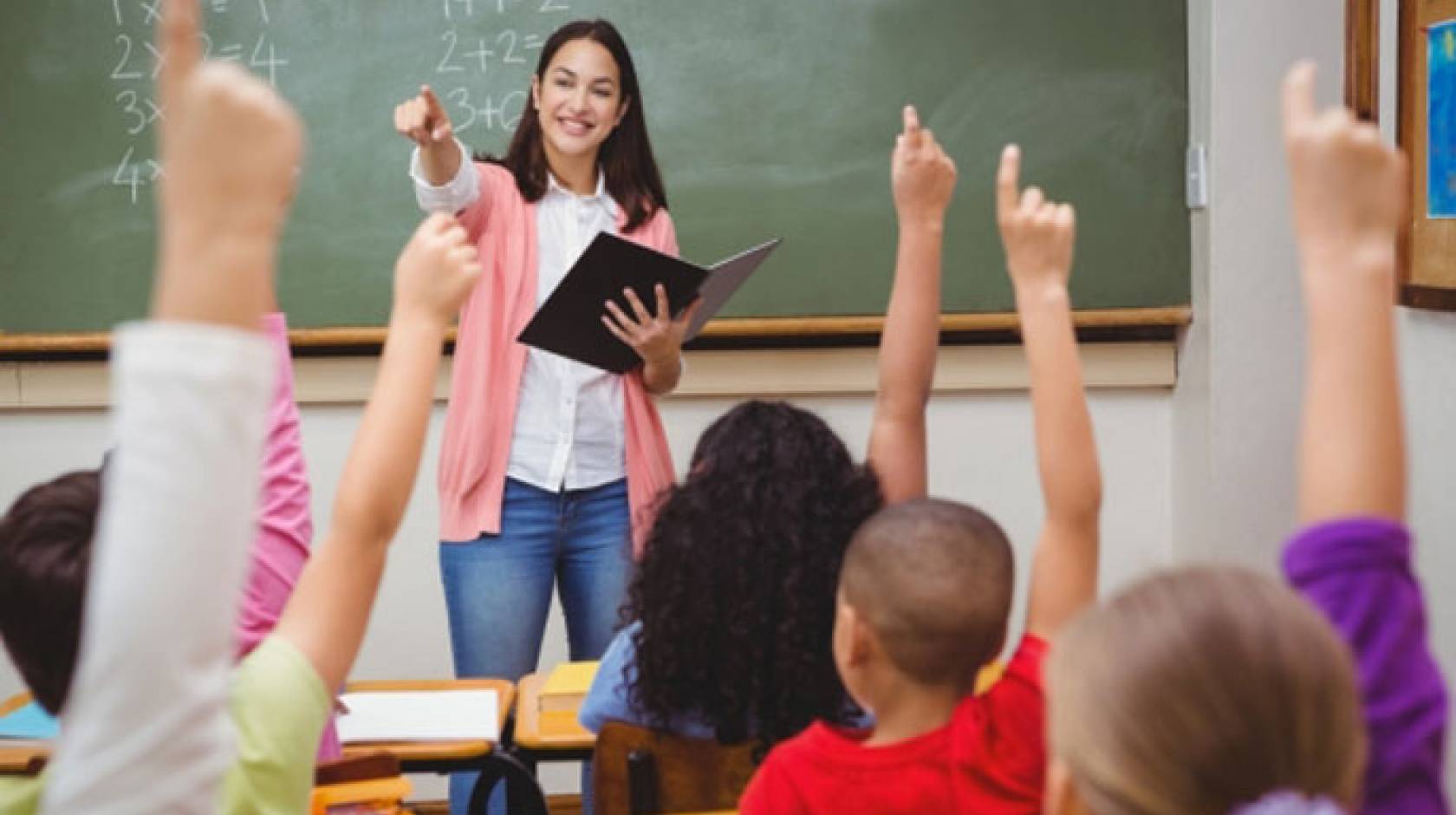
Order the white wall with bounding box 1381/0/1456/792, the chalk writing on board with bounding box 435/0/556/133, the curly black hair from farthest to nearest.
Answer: the chalk writing on board with bounding box 435/0/556/133
the white wall with bounding box 1381/0/1456/792
the curly black hair

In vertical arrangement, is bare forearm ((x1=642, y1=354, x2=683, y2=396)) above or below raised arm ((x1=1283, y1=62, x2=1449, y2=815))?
below

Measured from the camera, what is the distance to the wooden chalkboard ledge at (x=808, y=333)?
11.8ft

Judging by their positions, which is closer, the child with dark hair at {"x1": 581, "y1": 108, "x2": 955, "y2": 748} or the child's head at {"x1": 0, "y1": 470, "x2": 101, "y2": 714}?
the child's head at {"x1": 0, "y1": 470, "x2": 101, "y2": 714}

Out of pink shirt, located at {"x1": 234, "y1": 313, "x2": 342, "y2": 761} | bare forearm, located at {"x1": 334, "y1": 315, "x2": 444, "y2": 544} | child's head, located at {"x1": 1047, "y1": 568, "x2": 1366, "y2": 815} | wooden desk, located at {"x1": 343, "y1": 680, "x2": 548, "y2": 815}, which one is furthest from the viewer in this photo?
wooden desk, located at {"x1": 343, "y1": 680, "x2": 548, "y2": 815}

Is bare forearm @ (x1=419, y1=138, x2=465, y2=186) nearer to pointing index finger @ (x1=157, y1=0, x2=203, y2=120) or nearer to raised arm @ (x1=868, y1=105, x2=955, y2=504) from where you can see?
raised arm @ (x1=868, y1=105, x2=955, y2=504)

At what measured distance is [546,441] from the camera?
9.69 ft

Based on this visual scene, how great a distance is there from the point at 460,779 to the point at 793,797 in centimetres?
154

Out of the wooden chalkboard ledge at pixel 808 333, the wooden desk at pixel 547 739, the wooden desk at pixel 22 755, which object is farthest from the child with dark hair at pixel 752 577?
the wooden chalkboard ledge at pixel 808 333

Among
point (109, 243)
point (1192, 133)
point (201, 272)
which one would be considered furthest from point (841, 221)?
point (201, 272)

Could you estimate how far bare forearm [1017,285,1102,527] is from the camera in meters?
1.41

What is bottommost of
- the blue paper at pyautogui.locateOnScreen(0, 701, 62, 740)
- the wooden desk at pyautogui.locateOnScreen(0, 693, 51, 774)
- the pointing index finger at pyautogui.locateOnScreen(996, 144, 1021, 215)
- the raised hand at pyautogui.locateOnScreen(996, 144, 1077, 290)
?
the blue paper at pyautogui.locateOnScreen(0, 701, 62, 740)

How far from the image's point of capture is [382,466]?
1.23m

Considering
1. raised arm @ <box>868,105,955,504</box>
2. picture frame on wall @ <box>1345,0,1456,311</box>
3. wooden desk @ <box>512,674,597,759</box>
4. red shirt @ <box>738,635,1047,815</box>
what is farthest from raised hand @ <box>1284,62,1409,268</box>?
picture frame on wall @ <box>1345,0,1456,311</box>

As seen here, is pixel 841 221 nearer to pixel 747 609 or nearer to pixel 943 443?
pixel 943 443
